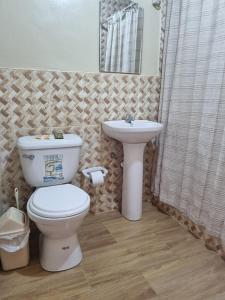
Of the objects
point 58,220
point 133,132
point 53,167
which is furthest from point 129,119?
point 58,220

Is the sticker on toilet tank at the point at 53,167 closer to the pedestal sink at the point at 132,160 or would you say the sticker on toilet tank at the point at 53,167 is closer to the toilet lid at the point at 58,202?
Result: the toilet lid at the point at 58,202

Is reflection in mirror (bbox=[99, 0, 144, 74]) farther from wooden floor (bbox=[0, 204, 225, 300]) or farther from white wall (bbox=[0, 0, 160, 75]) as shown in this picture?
wooden floor (bbox=[0, 204, 225, 300])

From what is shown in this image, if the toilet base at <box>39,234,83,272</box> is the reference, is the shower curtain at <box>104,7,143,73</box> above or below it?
above

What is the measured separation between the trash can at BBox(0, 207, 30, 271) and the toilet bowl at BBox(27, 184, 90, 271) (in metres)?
0.12

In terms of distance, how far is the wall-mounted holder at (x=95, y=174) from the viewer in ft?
6.45

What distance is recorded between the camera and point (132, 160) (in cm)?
209

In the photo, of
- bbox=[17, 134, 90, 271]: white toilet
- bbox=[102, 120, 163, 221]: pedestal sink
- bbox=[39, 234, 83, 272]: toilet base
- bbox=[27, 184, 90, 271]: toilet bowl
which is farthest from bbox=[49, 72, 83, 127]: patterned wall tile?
bbox=[39, 234, 83, 272]: toilet base

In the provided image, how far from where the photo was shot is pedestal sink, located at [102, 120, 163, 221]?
1.91 meters

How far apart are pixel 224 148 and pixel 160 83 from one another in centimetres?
95

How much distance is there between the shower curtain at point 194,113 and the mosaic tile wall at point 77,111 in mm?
288

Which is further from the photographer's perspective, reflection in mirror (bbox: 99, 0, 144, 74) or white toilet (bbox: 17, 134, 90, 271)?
reflection in mirror (bbox: 99, 0, 144, 74)

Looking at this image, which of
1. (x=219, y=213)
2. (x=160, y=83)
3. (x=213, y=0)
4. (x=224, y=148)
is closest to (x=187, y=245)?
(x=219, y=213)

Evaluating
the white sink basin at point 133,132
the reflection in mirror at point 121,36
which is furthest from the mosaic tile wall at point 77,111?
the white sink basin at point 133,132

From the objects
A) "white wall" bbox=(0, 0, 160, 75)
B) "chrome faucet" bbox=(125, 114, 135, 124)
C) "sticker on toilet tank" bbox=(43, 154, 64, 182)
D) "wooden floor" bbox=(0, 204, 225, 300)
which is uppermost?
"white wall" bbox=(0, 0, 160, 75)
